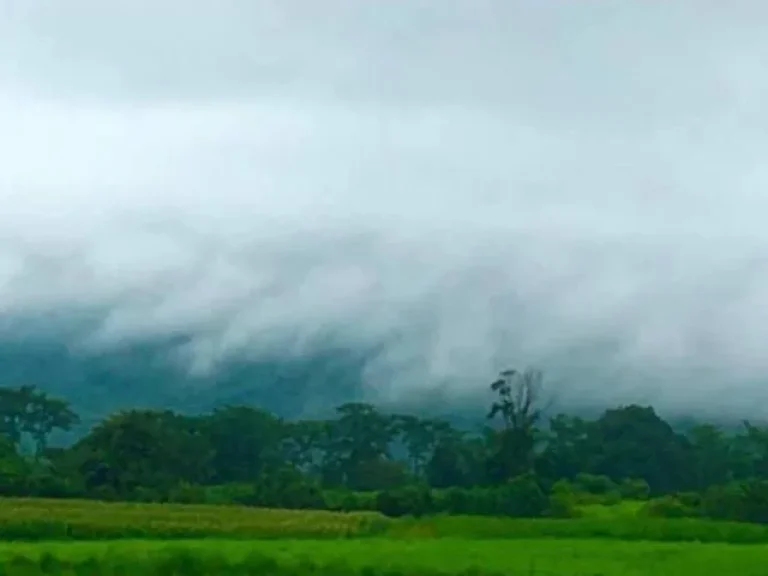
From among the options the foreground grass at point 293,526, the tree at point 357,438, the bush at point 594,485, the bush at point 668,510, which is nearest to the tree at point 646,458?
the bush at point 594,485

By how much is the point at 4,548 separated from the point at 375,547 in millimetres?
9915

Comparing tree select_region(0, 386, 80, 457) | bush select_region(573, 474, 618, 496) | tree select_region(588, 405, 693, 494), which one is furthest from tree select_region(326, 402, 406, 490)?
tree select_region(0, 386, 80, 457)

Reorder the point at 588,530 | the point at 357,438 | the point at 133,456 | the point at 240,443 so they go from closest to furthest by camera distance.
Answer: the point at 588,530, the point at 133,456, the point at 240,443, the point at 357,438

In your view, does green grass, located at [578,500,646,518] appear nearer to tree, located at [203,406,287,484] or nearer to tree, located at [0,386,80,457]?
tree, located at [203,406,287,484]

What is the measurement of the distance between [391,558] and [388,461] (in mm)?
43849

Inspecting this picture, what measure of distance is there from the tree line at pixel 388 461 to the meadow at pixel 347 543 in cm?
469

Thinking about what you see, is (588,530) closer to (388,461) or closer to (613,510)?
(613,510)

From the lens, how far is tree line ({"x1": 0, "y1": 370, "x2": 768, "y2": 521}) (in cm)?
5362

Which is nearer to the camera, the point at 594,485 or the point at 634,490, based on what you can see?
the point at 634,490

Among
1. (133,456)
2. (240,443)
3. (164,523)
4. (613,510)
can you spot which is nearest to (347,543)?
(164,523)

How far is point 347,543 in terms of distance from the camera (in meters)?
38.1

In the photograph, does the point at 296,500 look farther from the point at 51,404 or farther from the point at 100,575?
the point at 51,404

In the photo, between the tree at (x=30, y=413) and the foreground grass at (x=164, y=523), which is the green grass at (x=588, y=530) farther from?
the tree at (x=30, y=413)

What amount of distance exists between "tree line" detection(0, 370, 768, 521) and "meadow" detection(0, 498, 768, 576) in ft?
15.4
